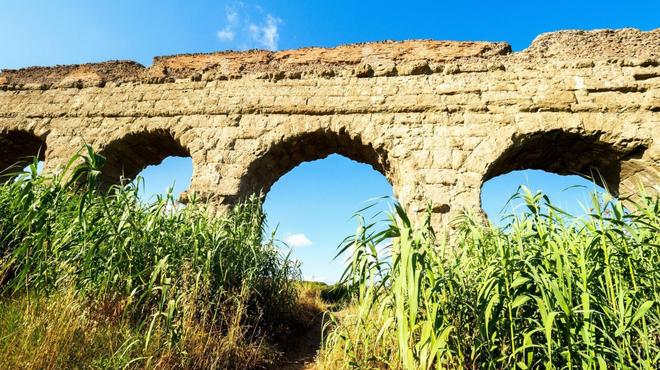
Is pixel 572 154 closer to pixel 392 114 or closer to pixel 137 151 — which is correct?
pixel 392 114

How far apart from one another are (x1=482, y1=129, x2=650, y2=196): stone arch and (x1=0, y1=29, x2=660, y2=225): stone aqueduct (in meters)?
0.02

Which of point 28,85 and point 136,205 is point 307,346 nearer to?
point 136,205

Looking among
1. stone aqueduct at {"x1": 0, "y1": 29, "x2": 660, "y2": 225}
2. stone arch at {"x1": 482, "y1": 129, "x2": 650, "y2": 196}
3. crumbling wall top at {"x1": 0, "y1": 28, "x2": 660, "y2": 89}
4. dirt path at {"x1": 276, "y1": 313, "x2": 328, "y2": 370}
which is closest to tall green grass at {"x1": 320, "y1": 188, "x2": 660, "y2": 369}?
dirt path at {"x1": 276, "y1": 313, "x2": 328, "y2": 370}

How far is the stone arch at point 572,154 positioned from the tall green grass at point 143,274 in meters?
3.58

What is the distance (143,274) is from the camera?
2.58 meters

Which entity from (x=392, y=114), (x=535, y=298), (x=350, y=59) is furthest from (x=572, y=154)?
(x=535, y=298)

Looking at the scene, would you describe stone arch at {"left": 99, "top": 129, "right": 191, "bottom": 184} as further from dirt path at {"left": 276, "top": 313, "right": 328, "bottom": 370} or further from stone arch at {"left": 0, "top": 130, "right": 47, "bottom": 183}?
dirt path at {"left": 276, "top": 313, "right": 328, "bottom": 370}

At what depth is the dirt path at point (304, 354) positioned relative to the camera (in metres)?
3.14

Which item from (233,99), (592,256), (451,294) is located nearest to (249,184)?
(233,99)

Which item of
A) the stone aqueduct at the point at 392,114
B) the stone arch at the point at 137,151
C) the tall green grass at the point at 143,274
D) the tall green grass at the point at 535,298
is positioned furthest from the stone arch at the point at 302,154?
the tall green grass at the point at 535,298

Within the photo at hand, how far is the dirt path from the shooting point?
3.14 m

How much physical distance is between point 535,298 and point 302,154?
4.63 meters

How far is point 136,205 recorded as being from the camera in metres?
3.06

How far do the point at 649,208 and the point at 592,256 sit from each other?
0.66m
